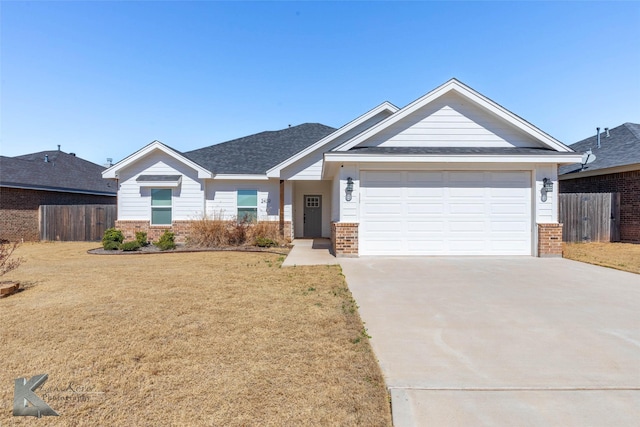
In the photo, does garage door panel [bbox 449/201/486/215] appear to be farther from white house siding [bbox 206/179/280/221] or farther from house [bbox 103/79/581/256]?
white house siding [bbox 206/179/280/221]

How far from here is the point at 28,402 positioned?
2553 millimetres

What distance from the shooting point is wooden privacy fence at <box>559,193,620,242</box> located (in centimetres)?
1382

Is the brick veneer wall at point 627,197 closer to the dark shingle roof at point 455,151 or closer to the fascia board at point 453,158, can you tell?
the fascia board at point 453,158

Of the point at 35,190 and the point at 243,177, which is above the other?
the point at 243,177

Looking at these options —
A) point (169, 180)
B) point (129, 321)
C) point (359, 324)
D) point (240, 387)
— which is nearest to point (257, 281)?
point (129, 321)

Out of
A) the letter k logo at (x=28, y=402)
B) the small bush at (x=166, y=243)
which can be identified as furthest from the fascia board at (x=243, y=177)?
the letter k logo at (x=28, y=402)

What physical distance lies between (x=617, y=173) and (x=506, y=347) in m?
15.8

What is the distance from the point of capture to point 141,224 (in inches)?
575

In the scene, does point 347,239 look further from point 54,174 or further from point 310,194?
point 54,174

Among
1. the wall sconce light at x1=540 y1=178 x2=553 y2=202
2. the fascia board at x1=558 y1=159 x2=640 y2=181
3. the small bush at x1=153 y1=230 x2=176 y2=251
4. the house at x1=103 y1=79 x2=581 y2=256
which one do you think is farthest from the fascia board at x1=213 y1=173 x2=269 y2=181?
the fascia board at x1=558 y1=159 x2=640 y2=181

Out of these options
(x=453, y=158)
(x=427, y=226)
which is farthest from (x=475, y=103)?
(x=427, y=226)

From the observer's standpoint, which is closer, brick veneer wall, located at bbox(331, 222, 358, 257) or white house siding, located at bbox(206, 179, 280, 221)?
brick veneer wall, located at bbox(331, 222, 358, 257)

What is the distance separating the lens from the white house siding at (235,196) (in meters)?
15.2

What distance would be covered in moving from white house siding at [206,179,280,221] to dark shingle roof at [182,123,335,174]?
587mm
